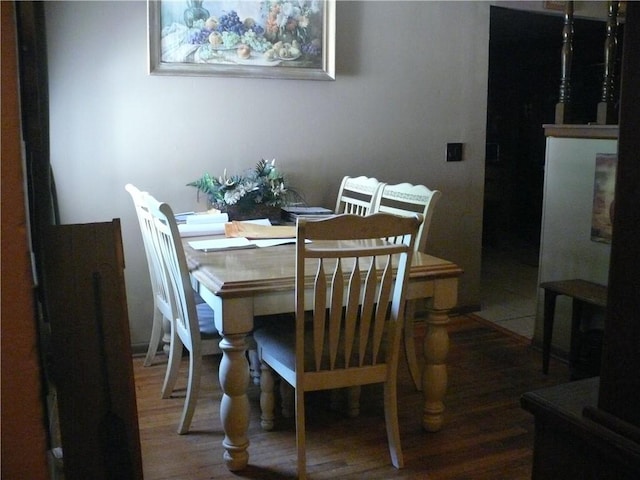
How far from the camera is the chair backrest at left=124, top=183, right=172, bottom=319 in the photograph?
2543 millimetres

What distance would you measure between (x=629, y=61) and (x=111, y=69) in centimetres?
271

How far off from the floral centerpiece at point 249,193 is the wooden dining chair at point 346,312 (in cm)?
80

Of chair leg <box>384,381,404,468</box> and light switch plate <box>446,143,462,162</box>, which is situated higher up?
light switch plate <box>446,143,462,162</box>

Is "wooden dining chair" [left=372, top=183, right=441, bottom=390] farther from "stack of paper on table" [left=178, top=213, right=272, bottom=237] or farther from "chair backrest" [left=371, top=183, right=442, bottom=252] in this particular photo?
"stack of paper on table" [left=178, top=213, right=272, bottom=237]

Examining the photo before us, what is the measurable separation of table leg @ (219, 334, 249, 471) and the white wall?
1298 millimetres

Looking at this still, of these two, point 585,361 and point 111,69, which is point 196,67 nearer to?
point 111,69

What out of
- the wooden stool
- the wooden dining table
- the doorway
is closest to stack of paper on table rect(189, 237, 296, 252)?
the wooden dining table

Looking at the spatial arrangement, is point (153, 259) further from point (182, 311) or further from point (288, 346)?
point (288, 346)

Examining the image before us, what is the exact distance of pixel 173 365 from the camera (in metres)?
2.68

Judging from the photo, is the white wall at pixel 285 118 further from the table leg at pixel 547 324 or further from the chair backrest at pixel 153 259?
the table leg at pixel 547 324

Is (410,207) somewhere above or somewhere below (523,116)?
below

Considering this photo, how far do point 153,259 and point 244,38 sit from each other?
4.00 ft

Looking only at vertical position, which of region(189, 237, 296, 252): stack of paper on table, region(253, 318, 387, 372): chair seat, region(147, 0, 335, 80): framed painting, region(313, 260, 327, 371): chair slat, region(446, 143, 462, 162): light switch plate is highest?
region(147, 0, 335, 80): framed painting

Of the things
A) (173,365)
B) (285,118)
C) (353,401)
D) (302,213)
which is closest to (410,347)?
(353,401)
